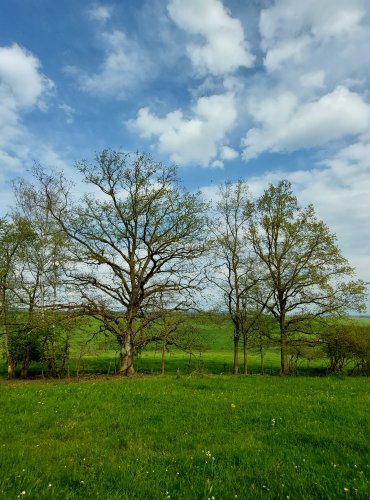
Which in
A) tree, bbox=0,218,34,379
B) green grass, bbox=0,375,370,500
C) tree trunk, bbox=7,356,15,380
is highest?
tree, bbox=0,218,34,379

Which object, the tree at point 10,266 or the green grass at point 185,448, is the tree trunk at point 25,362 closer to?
the tree at point 10,266

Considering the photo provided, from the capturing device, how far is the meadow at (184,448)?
5152 mm

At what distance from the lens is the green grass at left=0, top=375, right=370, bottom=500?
203 inches

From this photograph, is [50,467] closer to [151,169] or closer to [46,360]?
[151,169]

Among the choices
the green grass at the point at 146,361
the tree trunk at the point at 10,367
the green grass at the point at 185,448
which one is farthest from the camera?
the tree trunk at the point at 10,367

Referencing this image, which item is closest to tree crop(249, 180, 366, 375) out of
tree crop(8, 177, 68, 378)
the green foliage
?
the green foliage

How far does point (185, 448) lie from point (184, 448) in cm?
3

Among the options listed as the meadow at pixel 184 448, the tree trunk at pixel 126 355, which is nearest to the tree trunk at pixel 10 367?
the tree trunk at pixel 126 355

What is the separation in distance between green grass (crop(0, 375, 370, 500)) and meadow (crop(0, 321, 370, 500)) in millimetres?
20

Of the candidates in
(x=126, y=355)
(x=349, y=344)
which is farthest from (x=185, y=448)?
(x=349, y=344)

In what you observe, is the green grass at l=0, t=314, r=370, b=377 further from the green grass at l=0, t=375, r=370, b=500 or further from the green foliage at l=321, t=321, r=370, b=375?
the green grass at l=0, t=375, r=370, b=500

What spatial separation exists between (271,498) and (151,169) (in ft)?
80.3

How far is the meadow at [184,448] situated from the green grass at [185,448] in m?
0.02

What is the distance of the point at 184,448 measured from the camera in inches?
290
